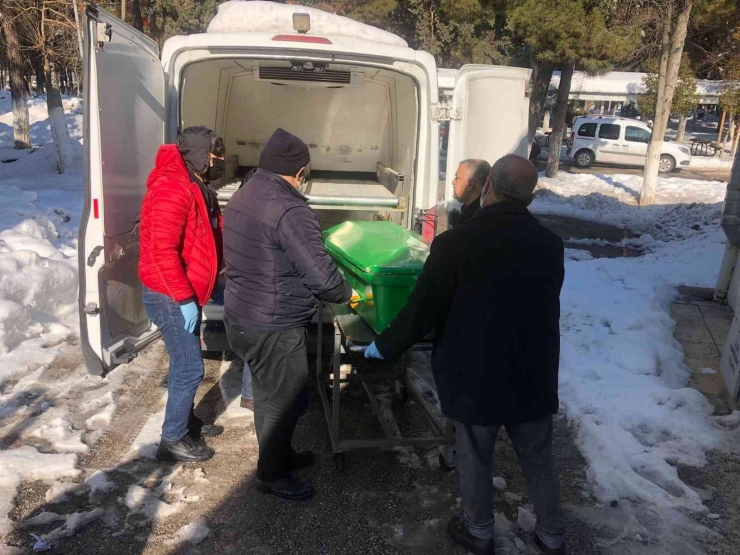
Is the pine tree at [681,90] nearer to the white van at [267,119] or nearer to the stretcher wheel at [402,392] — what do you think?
the white van at [267,119]

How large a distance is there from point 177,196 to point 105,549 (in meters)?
1.66

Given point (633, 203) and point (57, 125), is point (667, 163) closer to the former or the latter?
point (633, 203)

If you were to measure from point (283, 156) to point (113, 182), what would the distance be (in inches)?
47.2

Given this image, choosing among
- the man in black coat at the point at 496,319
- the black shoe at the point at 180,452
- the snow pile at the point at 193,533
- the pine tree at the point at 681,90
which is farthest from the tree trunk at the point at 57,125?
the pine tree at the point at 681,90

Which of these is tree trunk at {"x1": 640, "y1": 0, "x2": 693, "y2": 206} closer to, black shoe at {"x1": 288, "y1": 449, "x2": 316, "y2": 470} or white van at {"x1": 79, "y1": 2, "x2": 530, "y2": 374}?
white van at {"x1": 79, "y1": 2, "x2": 530, "y2": 374}

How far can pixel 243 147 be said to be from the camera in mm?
6789

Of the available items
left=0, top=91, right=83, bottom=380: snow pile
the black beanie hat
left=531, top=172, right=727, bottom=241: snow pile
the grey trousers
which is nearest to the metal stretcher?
the grey trousers

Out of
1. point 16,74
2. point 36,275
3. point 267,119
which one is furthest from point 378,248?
point 16,74

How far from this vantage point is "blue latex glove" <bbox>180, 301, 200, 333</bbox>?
3148mm

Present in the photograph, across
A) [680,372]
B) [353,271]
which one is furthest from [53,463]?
[680,372]

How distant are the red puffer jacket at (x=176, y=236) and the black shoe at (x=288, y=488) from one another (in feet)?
3.32

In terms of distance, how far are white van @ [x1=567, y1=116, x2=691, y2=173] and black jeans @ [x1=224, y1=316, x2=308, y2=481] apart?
71.3 ft

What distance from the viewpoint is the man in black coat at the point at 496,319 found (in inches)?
92.4

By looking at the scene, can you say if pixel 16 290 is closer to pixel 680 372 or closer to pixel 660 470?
pixel 660 470
